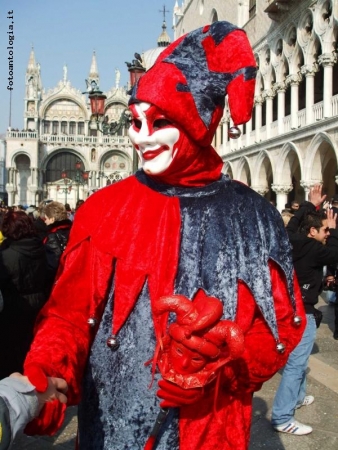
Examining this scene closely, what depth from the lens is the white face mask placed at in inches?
59.2

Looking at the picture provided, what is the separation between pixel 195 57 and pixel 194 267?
25.2 inches

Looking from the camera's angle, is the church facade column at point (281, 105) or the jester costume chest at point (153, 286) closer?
the jester costume chest at point (153, 286)

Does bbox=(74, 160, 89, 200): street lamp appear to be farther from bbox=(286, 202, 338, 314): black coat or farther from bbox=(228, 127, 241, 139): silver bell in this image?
bbox=(228, 127, 241, 139): silver bell

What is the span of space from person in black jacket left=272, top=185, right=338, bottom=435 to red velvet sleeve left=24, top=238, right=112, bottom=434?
2.33 metres

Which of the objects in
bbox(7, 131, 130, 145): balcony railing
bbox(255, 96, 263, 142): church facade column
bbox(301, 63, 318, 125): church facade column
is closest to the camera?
bbox(301, 63, 318, 125): church facade column

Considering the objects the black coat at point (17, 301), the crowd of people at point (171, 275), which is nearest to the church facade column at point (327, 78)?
the black coat at point (17, 301)

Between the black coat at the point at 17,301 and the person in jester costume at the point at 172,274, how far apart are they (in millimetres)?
2200

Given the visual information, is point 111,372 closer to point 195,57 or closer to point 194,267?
point 194,267

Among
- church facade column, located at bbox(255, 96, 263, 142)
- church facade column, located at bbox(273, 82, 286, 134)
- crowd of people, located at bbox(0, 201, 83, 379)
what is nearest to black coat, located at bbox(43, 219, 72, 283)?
crowd of people, located at bbox(0, 201, 83, 379)

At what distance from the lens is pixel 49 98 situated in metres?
42.0

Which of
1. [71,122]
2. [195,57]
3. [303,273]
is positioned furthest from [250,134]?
[71,122]

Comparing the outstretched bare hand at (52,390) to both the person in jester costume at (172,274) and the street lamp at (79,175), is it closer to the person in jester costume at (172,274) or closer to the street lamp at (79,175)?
the person in jester costume at (172,274)

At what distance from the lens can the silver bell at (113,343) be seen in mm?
1422

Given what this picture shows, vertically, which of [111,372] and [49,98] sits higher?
[49,98]
